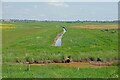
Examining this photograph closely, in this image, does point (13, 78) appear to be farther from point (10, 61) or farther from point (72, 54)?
point (72, 54)

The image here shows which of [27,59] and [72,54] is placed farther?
[72,54]

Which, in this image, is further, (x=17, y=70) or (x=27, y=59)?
(x=27, y=59)

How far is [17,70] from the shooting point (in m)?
14.8

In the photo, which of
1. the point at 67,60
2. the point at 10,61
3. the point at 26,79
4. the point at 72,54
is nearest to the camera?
the point at 26,79

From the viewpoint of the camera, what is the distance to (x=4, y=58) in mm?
18766

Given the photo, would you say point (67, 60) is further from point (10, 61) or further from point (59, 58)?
point (10, 61)

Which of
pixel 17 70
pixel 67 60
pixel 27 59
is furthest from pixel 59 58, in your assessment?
pixel 17 70

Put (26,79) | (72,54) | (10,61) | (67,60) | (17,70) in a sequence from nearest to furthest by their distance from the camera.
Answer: (26,79)
(17,70)
(10,61)
(67,60)
(72,54)

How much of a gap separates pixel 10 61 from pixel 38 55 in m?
2.46

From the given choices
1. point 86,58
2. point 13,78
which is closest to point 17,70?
point 13,78

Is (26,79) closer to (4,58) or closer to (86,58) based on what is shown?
(4,58)

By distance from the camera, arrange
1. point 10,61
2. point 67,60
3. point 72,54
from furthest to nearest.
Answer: point 72,54 < point 67,60 < point 10,61

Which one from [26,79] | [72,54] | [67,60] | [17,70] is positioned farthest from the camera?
[72,54]

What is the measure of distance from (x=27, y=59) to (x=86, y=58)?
3692mm
